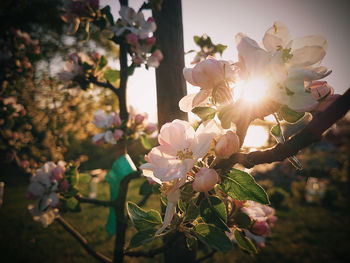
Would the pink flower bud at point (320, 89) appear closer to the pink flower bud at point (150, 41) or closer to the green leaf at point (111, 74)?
the pink flower bud at point (150, 41)

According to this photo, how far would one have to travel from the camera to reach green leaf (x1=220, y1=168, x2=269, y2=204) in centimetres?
60

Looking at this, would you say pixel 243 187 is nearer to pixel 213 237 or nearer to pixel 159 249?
pixel 213 237

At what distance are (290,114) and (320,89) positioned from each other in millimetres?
128

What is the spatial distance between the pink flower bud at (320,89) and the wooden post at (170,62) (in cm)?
93

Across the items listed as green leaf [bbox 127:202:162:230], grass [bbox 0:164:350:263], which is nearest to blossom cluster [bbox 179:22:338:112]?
green leaf [bbox 127:202:162:230]

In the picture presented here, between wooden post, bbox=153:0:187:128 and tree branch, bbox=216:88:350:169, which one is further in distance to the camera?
wooden post, bbox=153:0:187:128

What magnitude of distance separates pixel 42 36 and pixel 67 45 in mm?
1528

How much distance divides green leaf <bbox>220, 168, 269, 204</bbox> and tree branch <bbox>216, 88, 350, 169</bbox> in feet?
0.17

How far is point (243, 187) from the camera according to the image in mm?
623

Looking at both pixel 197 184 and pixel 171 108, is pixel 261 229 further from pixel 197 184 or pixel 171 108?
pixel 171 108

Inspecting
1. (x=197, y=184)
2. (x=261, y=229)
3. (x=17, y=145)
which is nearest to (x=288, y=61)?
(x=197, y=184)

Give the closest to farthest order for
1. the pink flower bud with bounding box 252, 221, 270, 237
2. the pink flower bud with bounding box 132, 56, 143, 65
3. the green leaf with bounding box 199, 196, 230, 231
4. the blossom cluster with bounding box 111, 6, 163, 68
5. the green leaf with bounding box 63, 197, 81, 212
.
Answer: the green leaf with bounding box 199, 196, 230, 231 < the pink flower bud with bounding box 252, 221, 270, 237 < the green leaf with bounding box 63, 197, 81, 212 < the blossom cluster with bounding box 111, 6, 163, 68 < the pink flower bud with bounding box 132, 56, 143, 65

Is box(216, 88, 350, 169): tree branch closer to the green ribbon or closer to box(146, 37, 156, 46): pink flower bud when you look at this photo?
the green ribbon

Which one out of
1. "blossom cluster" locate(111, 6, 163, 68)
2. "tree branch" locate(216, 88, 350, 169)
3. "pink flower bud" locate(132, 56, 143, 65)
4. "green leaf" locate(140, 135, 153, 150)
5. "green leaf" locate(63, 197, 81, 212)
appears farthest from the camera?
"green leaf" locate(140, 135, 153, 150)
